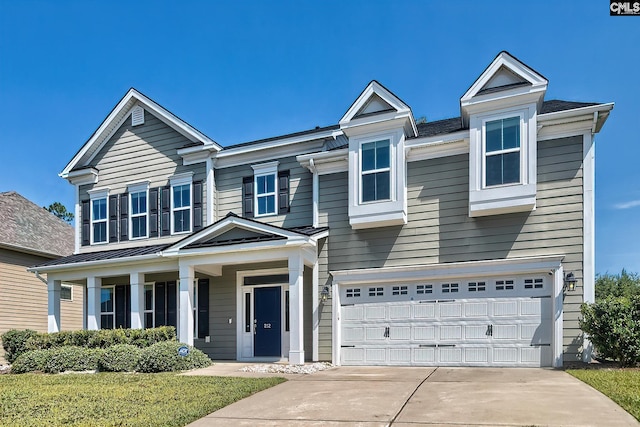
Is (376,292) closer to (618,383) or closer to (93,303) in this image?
(618,383)

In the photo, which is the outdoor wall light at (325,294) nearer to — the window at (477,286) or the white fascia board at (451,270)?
the white fascia board at (451,270)

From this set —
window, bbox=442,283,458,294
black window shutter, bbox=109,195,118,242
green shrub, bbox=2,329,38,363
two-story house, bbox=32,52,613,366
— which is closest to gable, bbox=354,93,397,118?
two-story house, bbox=32,52,613,366

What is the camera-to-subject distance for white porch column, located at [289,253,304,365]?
11617 millimetres

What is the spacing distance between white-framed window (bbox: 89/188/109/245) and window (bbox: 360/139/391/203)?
30.4 feet

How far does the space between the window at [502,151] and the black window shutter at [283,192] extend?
5574 mm

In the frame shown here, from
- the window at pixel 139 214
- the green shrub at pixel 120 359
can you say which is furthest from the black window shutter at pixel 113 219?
the green shrub at pixel 120 359

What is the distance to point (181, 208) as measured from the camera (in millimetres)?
15109

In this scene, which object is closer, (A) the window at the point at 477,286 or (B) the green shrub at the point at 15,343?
(A) the window at the point at 477,286

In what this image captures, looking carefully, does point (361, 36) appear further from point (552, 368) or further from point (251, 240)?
point (552, 368)

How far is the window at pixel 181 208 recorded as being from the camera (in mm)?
15016

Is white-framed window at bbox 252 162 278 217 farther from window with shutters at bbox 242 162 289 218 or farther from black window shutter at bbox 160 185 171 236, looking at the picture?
black window shutter at bbox 160 185 171 236

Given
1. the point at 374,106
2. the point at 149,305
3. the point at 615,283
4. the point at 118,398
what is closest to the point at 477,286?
the point at 374,106

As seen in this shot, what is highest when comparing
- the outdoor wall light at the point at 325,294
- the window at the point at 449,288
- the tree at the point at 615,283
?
the window at the point at 449,288

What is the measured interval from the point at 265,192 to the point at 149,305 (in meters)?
5.71
